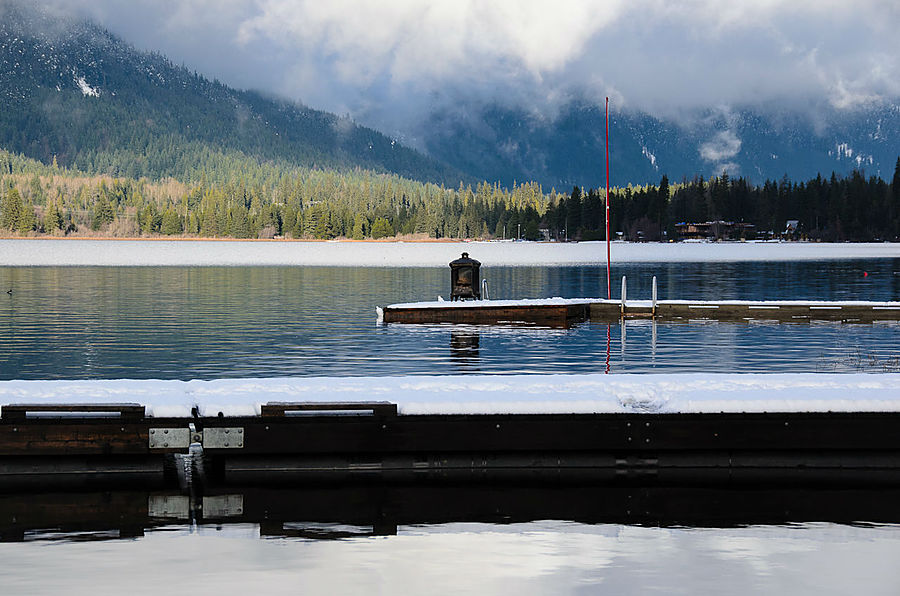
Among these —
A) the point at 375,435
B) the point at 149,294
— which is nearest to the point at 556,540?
the point at 375,435

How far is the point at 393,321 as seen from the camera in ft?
140

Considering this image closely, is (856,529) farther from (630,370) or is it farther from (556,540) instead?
(630,370)

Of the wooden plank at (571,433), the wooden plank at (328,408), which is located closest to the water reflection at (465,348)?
the wooden plank at (571,433)

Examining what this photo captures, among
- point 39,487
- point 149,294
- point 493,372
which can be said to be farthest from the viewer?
point 149,294

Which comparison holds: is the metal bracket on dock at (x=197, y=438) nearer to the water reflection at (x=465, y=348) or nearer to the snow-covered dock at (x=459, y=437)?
the snow-covered dock at (x=459, y=437)

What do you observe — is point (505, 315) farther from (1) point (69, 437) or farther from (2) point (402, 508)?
(1) point (69, 437)

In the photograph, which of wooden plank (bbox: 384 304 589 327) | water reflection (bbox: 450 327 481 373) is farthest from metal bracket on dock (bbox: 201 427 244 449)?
wooden plank (bbox: 384 304 589 327)

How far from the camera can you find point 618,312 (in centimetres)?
4341

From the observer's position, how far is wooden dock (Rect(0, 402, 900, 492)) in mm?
15266

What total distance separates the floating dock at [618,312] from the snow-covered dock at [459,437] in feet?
83.1

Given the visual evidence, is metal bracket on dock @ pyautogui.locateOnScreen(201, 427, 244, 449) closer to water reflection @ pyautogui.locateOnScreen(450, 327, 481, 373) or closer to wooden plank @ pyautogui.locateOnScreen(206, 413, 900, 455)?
wooden plank @ pyautogui.locateOnScreen(206, 413, 900, 455)

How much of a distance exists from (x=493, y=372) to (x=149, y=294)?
132ft

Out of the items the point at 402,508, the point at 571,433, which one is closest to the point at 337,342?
the point at 571,433

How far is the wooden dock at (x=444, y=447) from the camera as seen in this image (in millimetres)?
15266
